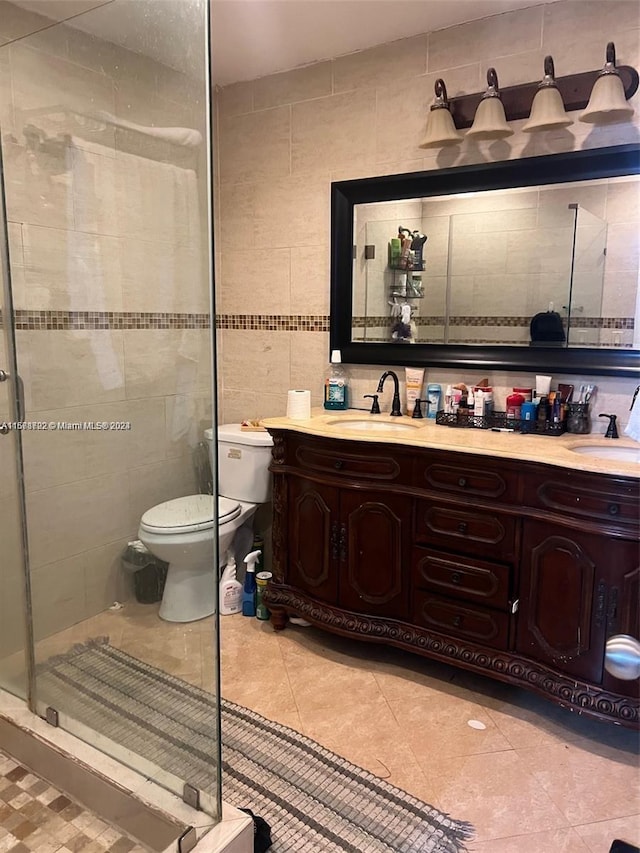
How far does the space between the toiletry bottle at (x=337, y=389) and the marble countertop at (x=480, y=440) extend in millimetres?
160

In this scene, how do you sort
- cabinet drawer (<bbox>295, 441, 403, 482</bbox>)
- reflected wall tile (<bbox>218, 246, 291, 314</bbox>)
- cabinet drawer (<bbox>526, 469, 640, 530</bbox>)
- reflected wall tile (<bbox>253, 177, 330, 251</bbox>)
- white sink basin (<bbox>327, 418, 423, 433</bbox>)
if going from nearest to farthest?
1. cabinet drawer (<bbox>526, 469, 640, 530</bbox>)
2. cabinet drawer (<bbox>295, 441, 403, 482</bbox>)
3. white sink basin (<bbox>327, 418, 423, 433</bbox>)
4. reflected wall tile (<bbox>253, 177, 330, 251</bbox>)
5. reflected wall tile (<bbox>218, 246, 291, 314</bbox>)

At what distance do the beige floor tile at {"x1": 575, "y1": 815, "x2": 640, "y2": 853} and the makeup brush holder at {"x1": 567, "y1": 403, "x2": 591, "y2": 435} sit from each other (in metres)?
1.18

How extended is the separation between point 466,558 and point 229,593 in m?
1.15

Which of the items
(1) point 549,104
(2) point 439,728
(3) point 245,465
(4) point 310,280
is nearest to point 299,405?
(3) point 245,465

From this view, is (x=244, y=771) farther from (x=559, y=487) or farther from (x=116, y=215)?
(x=116, y=215)

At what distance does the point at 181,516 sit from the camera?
1.84m

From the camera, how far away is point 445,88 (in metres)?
2.38

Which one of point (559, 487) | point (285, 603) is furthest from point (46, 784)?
point (559, 487)

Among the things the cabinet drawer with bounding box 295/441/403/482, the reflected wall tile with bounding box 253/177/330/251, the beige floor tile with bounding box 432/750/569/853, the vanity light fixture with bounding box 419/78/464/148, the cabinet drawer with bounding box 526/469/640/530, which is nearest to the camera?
the beige floor tile with bounding box 432/750/569/853

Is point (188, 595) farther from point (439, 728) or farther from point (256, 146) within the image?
point (256, 146)

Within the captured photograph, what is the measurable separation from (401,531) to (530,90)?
1.63 metres

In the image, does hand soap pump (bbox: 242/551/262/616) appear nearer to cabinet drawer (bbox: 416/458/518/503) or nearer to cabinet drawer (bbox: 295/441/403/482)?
cabinet drawer (bbox: 295/441/403/482)

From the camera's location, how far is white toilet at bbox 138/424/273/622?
1615 mm

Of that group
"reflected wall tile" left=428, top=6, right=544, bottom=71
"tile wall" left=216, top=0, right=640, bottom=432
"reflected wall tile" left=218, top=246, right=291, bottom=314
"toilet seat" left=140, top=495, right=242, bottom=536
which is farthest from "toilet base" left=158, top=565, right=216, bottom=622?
"reflected wall tile" left=428, top=6, right=544, bottom=71
